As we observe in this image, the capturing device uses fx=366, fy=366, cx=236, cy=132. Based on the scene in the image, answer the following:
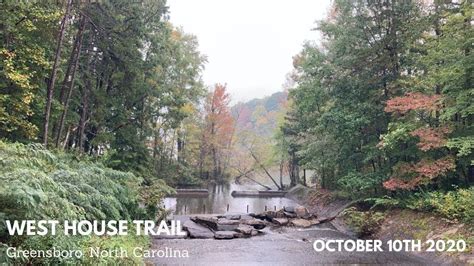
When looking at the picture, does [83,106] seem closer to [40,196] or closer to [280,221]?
[280,221]

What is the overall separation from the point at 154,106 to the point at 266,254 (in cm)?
1649

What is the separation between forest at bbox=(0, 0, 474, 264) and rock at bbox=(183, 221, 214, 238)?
5.42ft

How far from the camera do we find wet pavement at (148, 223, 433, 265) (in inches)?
413

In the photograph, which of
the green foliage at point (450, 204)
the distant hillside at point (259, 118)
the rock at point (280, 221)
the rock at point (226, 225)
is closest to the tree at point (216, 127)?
the distant hillside at point (259, 118)

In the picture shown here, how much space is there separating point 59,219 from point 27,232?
1.53ft

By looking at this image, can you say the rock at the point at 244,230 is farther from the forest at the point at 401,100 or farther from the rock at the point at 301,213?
the forest at the point at 401,100

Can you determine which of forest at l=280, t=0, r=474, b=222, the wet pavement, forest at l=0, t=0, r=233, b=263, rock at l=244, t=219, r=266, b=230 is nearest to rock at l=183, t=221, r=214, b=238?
the wet pavement

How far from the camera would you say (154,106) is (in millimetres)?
25625

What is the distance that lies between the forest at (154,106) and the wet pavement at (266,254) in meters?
1.70

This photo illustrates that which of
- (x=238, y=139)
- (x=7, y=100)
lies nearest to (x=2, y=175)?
(x=7, y=100)

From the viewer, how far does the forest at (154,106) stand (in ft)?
29.2

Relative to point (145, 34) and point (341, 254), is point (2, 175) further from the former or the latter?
point (145, 34)

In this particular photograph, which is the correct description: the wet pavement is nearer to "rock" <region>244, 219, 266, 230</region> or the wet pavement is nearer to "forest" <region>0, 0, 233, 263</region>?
"forest" <region>0, 0, 233, 263</region>

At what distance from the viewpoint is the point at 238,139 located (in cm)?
4516
